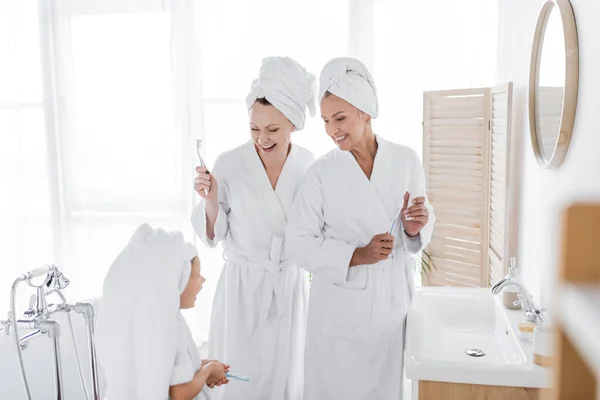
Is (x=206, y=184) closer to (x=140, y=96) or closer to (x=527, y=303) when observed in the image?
(x=527, y=303)

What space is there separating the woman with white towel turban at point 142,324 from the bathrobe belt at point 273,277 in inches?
24.6

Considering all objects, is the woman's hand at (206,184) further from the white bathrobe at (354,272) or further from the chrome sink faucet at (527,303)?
the chrome sink faucet at (527,303)

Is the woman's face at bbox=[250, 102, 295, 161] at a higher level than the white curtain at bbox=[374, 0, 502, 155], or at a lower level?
lower

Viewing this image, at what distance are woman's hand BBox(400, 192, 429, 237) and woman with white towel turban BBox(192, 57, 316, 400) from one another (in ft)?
1.55

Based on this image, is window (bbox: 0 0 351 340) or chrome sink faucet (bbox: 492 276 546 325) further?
window (bbox: 0 0 351 340)

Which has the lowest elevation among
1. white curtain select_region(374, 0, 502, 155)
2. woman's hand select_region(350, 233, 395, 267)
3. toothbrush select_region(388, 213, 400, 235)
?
woman's hand select_region(350, 233, 395, 267)

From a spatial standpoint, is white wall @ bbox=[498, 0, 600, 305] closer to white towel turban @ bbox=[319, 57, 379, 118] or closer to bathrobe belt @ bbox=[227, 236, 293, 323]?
white towel turban @ bbox=[319, 57, 379, 118]

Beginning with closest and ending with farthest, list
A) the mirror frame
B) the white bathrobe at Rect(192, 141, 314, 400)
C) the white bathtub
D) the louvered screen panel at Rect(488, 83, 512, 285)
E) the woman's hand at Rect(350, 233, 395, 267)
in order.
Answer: the mirror frame
the woman's hand at Rect(350, 233, 395, 267)
the white bathrobe at Rect(192, 141, 314, 400)
the louvered screen panel at Rect(488, 83, 512, 285)
the white bathtub

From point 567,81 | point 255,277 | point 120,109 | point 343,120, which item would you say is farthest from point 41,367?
point 567,81

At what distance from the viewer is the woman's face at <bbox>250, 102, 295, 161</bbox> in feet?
6.69

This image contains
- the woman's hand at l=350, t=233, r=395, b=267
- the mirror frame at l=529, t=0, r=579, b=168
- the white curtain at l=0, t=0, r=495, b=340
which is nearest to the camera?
the mirror frame at l=529, t=0, r=579, b=168

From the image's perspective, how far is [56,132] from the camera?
3.49 m

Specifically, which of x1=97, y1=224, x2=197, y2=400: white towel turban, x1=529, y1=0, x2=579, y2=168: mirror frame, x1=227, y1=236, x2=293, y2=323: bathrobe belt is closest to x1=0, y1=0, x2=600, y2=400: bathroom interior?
x1=529, y1=0, x2=579, y2=168: mirror frame

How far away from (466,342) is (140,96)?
92.5 inches
